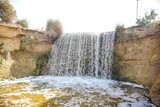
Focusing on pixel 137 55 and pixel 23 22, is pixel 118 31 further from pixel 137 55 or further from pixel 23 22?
pixel 23 22

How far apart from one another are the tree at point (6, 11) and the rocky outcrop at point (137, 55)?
7.04m

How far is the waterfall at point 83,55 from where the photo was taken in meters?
13.3

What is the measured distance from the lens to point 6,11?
14391 mm

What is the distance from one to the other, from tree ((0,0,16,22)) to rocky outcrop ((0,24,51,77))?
4.00 ft

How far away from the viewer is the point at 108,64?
43.2 feet

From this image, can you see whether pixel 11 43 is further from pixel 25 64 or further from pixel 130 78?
pixel 130 78

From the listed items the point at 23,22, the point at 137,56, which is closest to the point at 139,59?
the point at 137,56

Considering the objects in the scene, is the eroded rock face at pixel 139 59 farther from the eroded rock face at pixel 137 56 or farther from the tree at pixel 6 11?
the tree at pixel 6 11

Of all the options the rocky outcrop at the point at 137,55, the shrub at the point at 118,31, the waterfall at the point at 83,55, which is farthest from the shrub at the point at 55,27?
the rocky outcrop at the point at 137,55

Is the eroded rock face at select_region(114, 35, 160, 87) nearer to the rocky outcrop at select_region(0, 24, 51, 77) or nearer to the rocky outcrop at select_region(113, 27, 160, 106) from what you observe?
the rocky outcrop at select_region(113, 27, 160, 106)

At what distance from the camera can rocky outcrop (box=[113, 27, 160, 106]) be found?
11.2 meters

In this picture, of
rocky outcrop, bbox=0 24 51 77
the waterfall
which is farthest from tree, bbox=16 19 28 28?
the waterfall

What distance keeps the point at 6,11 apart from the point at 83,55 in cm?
578

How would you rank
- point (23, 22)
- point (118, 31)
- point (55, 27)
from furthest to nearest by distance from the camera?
1. point (55, 27)
2. point (23, 22)
3. point (118, 31)
